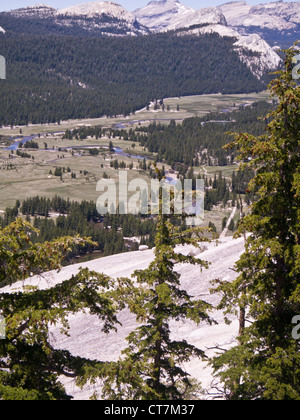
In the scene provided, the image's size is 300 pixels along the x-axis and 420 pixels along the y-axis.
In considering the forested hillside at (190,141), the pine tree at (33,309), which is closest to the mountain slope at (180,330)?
the pine tree at (33,309)

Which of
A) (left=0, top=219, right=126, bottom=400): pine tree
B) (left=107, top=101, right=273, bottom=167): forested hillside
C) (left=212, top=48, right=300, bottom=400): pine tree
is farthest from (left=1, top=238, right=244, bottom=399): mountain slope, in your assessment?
(left=107, top=101, right=273, bottom=167): forested hillside

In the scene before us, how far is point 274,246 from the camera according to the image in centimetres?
1359

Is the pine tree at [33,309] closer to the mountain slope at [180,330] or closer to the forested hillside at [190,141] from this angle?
the mountain slope at [180,330]

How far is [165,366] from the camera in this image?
52.9 feet

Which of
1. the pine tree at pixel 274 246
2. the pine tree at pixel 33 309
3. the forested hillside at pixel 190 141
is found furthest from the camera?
the forested hillside at pixel 190 141

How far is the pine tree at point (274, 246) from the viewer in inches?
539

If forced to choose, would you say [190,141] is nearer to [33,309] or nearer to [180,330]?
[180,330]

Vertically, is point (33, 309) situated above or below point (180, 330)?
above

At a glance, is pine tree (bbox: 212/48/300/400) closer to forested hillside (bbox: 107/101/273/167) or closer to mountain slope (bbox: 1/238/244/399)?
mountain slope (bbox: 1/238/244/399)

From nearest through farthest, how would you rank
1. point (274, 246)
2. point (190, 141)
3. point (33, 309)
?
point (33, 309) → point (274, 246) → point (190, 141)

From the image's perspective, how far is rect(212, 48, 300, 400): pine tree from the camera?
13.7 metres

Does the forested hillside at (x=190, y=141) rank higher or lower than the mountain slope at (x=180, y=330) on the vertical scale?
higher

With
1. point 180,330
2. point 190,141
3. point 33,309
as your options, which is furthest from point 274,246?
point 190,141

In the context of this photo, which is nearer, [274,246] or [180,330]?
[274,246]
